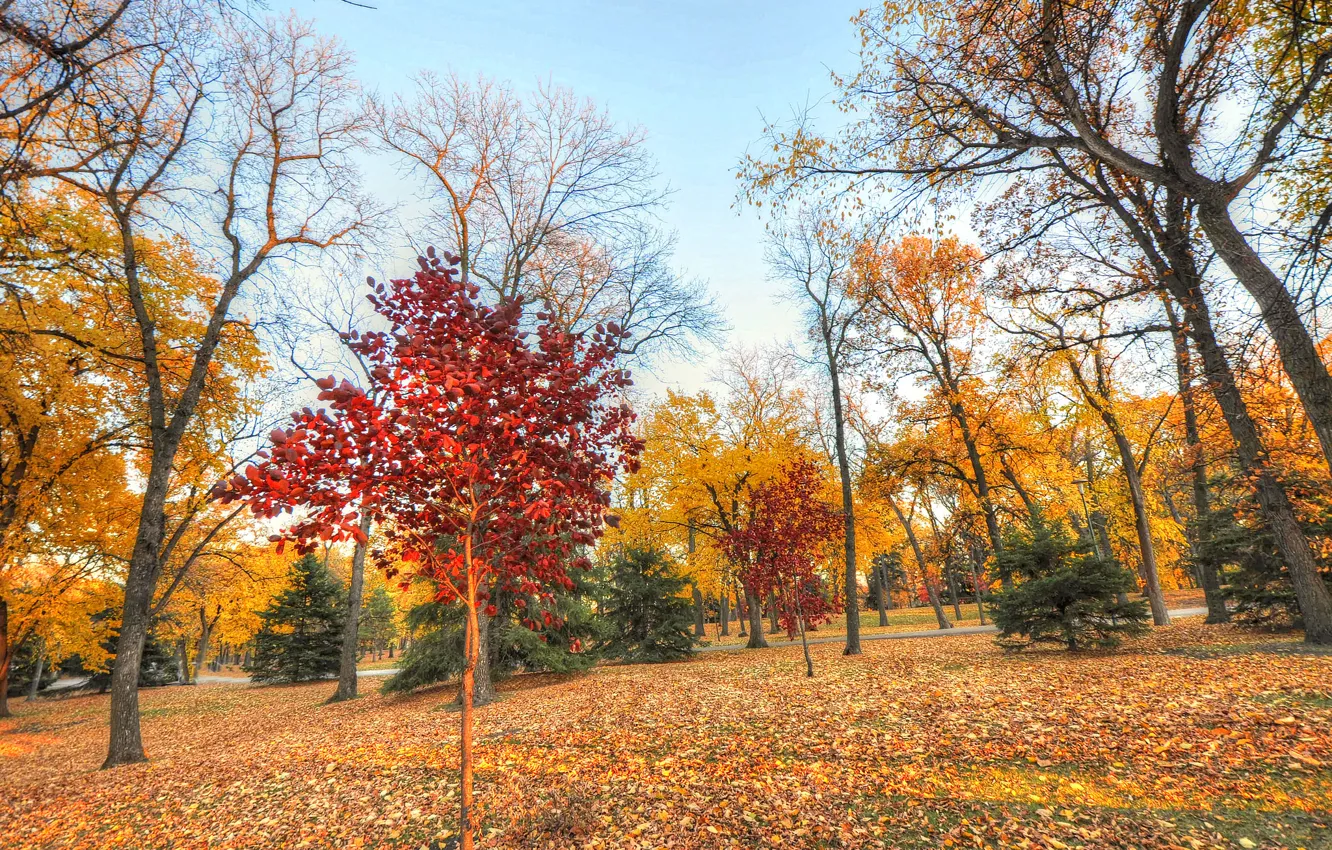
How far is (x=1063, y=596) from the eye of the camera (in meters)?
9.15

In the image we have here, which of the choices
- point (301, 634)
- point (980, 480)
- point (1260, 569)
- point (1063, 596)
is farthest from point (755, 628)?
point (301, 634)

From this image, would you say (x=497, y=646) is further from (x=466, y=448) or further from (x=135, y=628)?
(x=466, y=448)

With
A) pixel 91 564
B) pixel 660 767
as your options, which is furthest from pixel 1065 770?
pixel 91 564

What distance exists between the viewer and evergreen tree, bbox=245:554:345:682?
68.3 feet

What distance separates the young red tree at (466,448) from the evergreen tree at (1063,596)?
9.16m

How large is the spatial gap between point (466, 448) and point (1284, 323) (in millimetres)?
6777

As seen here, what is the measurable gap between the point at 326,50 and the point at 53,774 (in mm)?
12389

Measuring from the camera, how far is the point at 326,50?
373 inches

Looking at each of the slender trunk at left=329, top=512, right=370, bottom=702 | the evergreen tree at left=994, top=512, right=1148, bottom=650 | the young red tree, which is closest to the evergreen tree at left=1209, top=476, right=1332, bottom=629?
the evergreen tree at left=994, top=512, right=1148, bottom=650

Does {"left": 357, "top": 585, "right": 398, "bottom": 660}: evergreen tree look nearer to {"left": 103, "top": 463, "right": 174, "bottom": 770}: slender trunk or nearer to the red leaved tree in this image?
{"left": 103, "top": 463, "right": 174, "bottom": 770}: slender trunk

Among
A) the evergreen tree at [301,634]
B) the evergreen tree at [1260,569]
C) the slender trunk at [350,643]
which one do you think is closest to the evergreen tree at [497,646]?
the slender trunk at [350,643]

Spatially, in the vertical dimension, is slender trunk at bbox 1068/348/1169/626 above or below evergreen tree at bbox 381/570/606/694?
above

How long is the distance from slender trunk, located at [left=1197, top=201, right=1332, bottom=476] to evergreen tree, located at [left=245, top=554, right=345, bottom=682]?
86.5 feet

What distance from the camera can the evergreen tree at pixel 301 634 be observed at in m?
20.8
